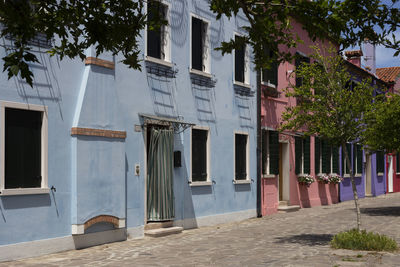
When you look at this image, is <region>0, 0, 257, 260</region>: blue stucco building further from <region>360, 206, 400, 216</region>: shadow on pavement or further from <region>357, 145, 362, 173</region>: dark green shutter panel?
<region>357, 145, 362, 173</region>: dark green shutter panel

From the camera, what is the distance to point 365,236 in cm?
1093

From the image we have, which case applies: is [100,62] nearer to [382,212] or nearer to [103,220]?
[103,220]

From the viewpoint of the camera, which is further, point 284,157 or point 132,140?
point 284,157

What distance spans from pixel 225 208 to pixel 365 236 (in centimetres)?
642

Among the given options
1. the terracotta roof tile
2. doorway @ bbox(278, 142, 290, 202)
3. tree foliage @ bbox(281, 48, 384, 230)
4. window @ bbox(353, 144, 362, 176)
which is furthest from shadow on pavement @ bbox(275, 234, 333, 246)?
the terracotta roof tile

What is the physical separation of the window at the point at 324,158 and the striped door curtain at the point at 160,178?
442 inches

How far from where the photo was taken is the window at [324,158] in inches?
958

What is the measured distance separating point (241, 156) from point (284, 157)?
12.7 ft

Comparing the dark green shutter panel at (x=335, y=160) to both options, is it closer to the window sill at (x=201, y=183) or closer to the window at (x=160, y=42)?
the window sill at (x=201, y=183)

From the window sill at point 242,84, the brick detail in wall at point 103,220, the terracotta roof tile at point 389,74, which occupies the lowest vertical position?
the brick detail in wall at point 103,220

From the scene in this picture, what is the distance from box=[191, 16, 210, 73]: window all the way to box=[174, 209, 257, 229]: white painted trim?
13.1ft

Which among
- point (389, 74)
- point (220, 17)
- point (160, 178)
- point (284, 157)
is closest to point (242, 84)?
point (284, 157)

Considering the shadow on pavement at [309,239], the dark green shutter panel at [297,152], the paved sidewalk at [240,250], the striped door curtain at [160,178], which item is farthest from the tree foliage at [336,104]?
the dark green shutter panel at [297,152]

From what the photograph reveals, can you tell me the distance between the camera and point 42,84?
10883 mm
